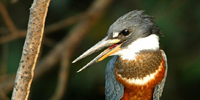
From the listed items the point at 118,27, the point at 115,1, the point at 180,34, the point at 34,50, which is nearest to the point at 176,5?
the point at 180,34

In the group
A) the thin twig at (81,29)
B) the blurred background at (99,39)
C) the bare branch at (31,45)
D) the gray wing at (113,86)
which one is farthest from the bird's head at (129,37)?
the thin twig at (81,29)

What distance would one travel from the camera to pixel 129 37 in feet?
5.76

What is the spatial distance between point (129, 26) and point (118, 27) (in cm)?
8

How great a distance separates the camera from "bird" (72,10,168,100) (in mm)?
1717

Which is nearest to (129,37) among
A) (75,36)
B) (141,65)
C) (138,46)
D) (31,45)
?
(138,46)

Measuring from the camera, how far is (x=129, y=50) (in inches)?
71.0

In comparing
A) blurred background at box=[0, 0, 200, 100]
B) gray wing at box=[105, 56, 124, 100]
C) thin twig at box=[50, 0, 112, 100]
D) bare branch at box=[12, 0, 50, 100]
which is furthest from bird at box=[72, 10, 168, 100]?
thin twig at box=[50, 0, 112, 100]

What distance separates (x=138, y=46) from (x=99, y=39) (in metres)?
1.42

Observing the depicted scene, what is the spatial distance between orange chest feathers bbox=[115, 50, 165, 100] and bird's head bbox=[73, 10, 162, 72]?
0.05m

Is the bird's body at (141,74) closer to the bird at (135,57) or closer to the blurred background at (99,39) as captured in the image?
the bird at (135,57)

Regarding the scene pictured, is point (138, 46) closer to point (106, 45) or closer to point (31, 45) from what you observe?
point (106, 45)

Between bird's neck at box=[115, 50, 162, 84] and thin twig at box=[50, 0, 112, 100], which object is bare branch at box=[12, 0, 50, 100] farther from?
thin twig at box=[50, 0, 112, 100]

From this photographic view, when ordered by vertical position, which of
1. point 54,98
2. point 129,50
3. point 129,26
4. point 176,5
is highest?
point 129,26

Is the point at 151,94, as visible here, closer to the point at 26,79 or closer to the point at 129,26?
the point at 129,26
